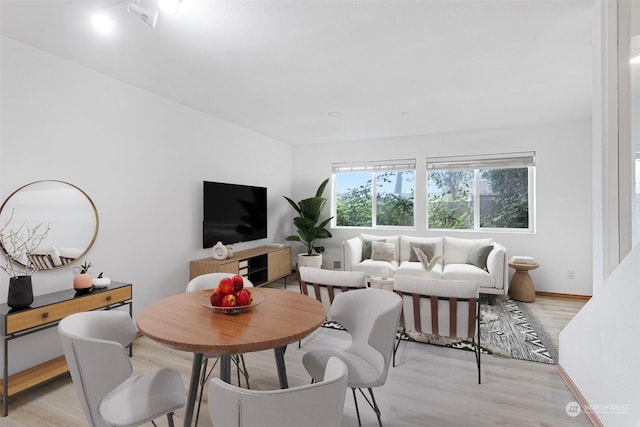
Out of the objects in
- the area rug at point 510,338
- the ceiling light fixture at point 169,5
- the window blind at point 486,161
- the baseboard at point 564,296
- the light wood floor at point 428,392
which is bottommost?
the light wood floor at point 428,392

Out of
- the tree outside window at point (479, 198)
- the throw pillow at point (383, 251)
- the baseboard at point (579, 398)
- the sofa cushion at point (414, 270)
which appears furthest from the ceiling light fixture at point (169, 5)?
the tree outside window at point (479, 198)

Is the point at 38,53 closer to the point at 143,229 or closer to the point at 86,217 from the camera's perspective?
the point at 86,217

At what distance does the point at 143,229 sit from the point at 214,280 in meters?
1.34

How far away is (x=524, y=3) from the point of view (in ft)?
6.48

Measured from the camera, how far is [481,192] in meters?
5.18

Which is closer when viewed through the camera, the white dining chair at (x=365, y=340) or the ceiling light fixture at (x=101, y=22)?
the white dining chair at (x=365, y=340)

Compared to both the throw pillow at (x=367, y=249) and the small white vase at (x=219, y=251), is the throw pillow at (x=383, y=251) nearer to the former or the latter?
the throw pillow at (x=367, y=249)

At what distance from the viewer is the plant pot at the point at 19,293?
6.97ft

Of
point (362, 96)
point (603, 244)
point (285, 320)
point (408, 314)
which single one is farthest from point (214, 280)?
point (603, 244)

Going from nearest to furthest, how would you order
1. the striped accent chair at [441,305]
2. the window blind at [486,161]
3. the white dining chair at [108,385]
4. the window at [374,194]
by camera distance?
the white dining chair at [108,385] < the striped accent chair at [441,305] < the window blind at [486,161] < the window at [374,194]

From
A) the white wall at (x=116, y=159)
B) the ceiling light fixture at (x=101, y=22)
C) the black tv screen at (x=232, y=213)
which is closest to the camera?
the ceiling light fixture at (x=101, y=22)

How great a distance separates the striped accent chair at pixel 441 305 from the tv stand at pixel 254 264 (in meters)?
2.21

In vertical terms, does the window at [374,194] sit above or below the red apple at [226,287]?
above

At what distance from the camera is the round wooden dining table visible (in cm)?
132
